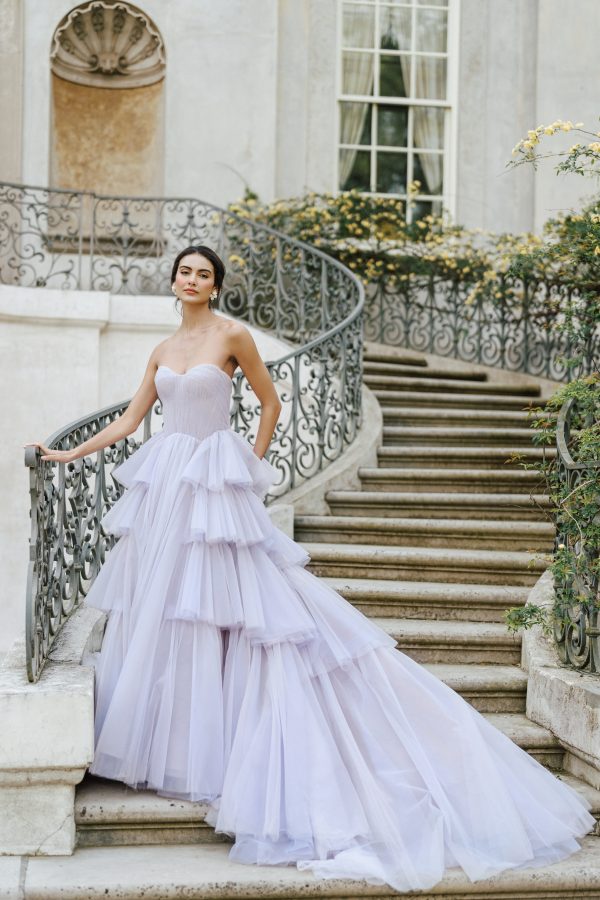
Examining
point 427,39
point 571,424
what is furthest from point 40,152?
point 571,424

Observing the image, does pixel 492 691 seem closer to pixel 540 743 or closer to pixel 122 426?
pixel 540 743

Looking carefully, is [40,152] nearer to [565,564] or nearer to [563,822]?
[565,564]

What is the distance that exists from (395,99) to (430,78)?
19.3 inches

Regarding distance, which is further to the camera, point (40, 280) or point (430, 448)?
point (40, 280)

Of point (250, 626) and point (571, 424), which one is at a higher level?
point (571, 424)

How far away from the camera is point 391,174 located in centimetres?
1273

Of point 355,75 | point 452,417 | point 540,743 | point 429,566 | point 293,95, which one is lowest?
point 540,743

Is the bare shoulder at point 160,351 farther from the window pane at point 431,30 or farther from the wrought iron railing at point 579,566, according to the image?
the window pane at point 431,30

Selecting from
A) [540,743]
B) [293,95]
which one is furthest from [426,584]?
[293,95]

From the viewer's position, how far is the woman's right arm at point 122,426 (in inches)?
161

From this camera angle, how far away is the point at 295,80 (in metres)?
12.3

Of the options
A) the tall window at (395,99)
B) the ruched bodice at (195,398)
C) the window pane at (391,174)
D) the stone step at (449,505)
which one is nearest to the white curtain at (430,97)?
the tall window at (395,99)

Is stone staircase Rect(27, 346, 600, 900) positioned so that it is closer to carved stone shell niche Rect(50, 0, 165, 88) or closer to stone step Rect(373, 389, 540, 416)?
stone step Rect(373, 389, 540, 416)

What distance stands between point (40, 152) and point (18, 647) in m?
8.60
